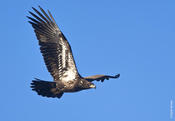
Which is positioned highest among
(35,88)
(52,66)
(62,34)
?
(62,34)

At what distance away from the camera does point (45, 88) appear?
990 cm

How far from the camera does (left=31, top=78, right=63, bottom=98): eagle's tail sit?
9.74m

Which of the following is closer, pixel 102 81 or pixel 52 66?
pixel 52 66

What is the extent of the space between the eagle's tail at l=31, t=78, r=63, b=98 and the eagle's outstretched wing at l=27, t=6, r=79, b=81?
0.29m

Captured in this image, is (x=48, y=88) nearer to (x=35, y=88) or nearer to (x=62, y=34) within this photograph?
(x=35, y=88)

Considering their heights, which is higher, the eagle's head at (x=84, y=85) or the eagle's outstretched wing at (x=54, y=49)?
the eagle's outstretched wing at (x=54, y=49)

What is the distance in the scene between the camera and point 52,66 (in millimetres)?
9805

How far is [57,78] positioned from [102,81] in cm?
244

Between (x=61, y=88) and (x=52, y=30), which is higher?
(x=52, y=30)

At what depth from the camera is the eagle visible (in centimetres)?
968

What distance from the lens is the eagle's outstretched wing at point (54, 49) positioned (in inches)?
382

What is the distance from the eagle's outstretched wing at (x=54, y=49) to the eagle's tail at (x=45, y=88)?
29cm

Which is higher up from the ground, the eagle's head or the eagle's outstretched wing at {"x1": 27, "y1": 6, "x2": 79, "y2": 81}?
the eagle's outstretched wing at {"x1": 27, "y1": 6, "x2": 79, "y2": 81}

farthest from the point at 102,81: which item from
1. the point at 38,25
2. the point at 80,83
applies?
the point at 38,25
